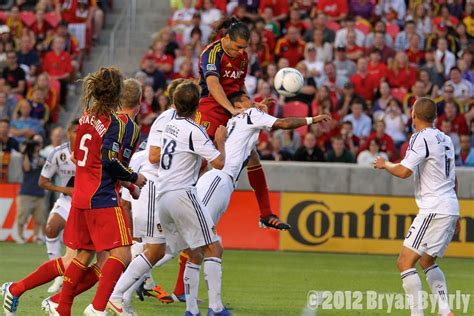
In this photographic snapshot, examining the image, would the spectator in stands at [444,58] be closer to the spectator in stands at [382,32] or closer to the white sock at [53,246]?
the spectator in stands at [382,32]

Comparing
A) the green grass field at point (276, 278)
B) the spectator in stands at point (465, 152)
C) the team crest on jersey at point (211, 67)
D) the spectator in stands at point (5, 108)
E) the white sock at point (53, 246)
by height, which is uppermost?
the team crest on jersey at point (211, 67)

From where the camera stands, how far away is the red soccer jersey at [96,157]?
9.91 meters

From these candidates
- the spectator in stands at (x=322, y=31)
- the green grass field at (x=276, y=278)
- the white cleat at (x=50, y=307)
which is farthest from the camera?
the spectator in stands at (x=322, y=31)

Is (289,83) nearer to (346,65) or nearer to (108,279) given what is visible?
(108,279)

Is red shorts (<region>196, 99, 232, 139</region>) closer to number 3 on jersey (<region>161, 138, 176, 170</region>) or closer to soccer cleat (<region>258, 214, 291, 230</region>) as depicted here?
soccer cleat (<region>258, 214, 291, 230</region>)

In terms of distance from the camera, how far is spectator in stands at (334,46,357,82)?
75.7 feet

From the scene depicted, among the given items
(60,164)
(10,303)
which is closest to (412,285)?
Result: (10,303)

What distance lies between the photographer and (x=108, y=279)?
9930 mm

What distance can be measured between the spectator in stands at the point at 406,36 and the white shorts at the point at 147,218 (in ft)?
40.9

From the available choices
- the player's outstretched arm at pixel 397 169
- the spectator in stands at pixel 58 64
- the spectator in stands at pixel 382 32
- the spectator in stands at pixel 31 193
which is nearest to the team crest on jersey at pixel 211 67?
the player's outstretched arm at pixel 397 169

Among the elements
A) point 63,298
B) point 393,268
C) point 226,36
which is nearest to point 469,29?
point 393,268

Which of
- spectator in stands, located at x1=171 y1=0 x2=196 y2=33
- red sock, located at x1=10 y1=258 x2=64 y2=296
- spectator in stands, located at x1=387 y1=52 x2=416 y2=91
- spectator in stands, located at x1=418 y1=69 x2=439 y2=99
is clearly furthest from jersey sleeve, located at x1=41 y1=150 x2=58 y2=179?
spectator in stands, located at x1=171 y1=0 x2=196 y2=33

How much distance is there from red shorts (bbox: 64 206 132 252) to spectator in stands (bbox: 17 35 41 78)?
565 inches

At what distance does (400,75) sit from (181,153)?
42.5 ft
